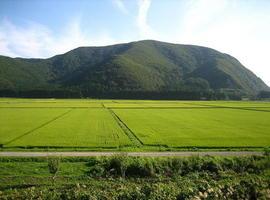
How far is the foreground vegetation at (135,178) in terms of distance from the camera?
53.1 ft

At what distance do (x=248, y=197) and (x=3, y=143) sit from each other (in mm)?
23105

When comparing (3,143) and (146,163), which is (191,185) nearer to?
(146,163)

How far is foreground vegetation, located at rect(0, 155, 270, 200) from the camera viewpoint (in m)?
16.2

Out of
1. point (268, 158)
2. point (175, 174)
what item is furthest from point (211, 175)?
point (268, 158)

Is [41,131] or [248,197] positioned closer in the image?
[248,197]

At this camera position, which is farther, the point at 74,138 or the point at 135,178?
the point at 74,138

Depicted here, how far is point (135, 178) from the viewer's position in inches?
784

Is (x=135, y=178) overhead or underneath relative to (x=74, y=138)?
underneath

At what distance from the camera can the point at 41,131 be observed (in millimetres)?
39219

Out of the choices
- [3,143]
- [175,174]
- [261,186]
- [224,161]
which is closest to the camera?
[261,186]

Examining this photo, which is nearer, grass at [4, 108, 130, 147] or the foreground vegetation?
the foreground vegetation

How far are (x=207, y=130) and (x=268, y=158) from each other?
18611 mm

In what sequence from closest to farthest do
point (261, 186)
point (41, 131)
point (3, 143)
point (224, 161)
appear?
point (261, 186), point (224, 161), point (3, 143), point (41, 131)

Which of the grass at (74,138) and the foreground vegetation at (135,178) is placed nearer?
the foreground vegetation at (135,178)
